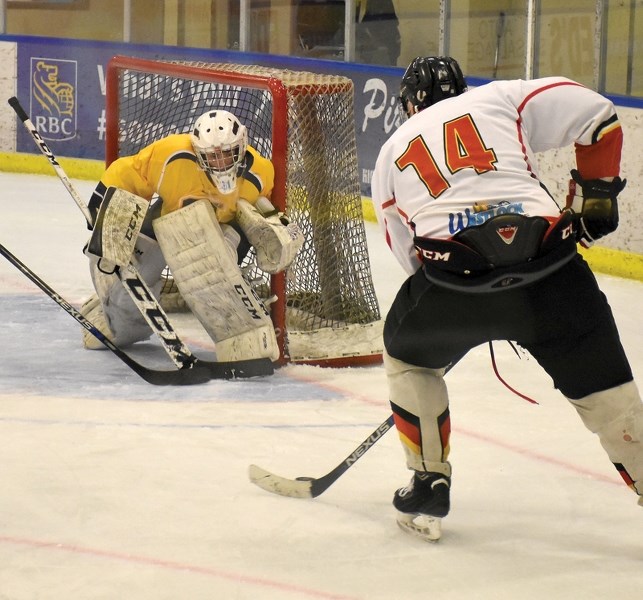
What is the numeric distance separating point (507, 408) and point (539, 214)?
4.78 feet

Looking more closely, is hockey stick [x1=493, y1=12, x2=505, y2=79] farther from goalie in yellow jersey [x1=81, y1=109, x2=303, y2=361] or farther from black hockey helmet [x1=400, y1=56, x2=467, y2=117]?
black hockey helmet [x1=400, y1=56, x2=467, y2=117]

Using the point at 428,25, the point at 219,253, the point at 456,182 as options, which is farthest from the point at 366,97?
the point at 456,182

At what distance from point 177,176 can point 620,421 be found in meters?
2.03

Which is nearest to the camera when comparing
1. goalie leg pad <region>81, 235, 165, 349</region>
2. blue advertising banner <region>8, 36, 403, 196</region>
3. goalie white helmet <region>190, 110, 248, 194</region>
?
goalie white helmet <region>190, 110, 248, 194</region>

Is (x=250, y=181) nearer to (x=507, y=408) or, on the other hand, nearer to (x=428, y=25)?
(x=507, y=408)

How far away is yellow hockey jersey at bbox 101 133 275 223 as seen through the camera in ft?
13.3

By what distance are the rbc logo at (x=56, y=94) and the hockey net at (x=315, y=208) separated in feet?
10.8

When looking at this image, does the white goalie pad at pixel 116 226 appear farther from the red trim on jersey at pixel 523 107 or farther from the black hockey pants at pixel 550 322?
the red trim on jersey at pixel 523 107

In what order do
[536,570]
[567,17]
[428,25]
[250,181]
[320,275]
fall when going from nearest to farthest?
[536,570], [250,181], [320,275], [567,17], [428,25]

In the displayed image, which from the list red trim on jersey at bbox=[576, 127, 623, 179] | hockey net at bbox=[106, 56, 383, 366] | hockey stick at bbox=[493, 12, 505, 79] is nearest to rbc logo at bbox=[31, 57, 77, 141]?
hockey stick at bbox=[493, 12, 505, 79]

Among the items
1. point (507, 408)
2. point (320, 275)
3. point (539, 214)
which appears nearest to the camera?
point (539, 214)

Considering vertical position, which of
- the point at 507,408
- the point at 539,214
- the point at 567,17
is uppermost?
the point at 567,17

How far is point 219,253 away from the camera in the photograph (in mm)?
4012

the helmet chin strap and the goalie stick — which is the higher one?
the helmet chin strap
